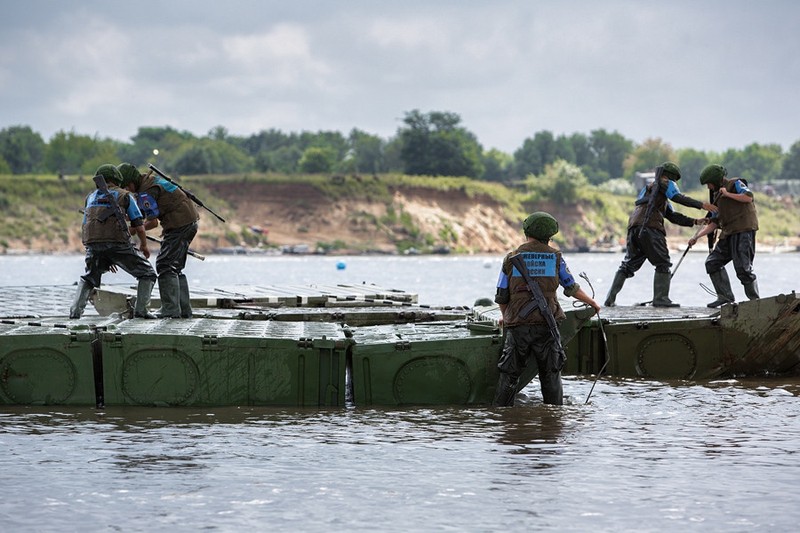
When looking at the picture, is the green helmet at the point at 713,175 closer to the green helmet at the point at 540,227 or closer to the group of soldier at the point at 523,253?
the group of soldier at the point at 523,253

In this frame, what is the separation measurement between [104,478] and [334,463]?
184 cm

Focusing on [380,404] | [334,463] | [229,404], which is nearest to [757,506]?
[334,463]

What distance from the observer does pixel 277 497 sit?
9227 mm

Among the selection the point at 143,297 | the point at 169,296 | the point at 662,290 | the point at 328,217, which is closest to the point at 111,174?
the point at 143,297

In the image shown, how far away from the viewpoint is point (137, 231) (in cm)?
1506

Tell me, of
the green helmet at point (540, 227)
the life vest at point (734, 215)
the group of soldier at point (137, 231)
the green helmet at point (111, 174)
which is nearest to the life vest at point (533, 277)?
the green helmet at point (540, 227)

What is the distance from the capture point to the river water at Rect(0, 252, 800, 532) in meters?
8.64

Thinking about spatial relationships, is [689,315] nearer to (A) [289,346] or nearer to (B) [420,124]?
(A) [289,346]

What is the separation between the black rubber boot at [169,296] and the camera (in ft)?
51.3

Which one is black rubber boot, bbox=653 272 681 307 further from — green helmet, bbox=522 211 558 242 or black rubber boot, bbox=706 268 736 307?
green helmet, bbox=522 211 558 242

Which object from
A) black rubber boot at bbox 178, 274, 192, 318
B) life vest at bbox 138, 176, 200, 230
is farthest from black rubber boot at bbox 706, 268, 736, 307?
life vest at bbox 138, 176, 200, 230

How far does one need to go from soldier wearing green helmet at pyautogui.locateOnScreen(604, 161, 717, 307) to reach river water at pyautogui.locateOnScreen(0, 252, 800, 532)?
4.90 metres

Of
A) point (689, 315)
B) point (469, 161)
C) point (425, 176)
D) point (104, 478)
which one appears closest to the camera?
point (104, 478)

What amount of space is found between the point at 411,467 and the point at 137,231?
6069 mm
